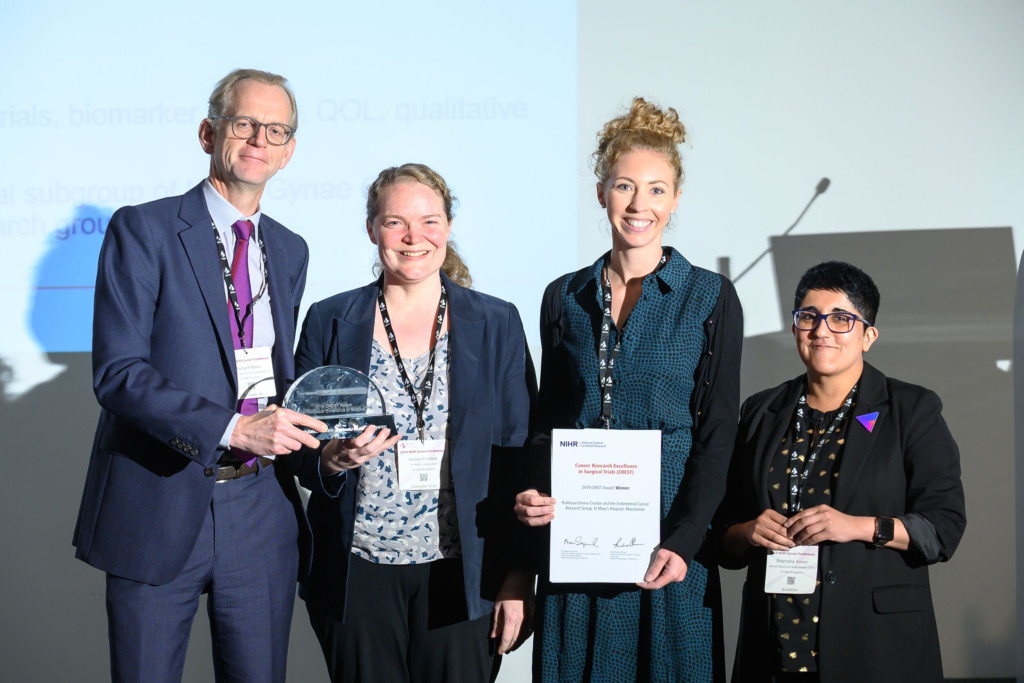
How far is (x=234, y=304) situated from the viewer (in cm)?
217

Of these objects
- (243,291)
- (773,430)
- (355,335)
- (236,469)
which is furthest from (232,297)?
(773,430)

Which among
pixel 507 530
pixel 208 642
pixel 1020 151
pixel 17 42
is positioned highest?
pixel 17 42

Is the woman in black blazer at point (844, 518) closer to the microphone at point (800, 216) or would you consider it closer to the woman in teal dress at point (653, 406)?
the woman in teal dress at point (653, 406)

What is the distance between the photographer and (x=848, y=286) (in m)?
2.19

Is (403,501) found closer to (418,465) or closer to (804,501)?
(418,465)

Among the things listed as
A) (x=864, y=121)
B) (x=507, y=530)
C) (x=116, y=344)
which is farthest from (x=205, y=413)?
(x=864, y=121)

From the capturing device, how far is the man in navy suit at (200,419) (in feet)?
6.71

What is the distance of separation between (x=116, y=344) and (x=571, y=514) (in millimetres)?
1172

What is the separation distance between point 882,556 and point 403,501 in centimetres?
116

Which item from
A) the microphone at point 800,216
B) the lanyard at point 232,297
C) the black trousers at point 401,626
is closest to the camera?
the black trousers at point 401,626

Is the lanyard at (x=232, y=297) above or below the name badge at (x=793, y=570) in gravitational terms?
above

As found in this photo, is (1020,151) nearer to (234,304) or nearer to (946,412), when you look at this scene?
(946,412)

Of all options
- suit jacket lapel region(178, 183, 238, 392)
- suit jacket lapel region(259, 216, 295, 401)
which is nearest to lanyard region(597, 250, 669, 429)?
suit jacket lapel region(259, 216, 295, 401)

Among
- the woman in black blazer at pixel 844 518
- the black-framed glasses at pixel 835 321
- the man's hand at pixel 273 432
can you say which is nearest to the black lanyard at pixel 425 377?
the man's hand at pixel 273 432
